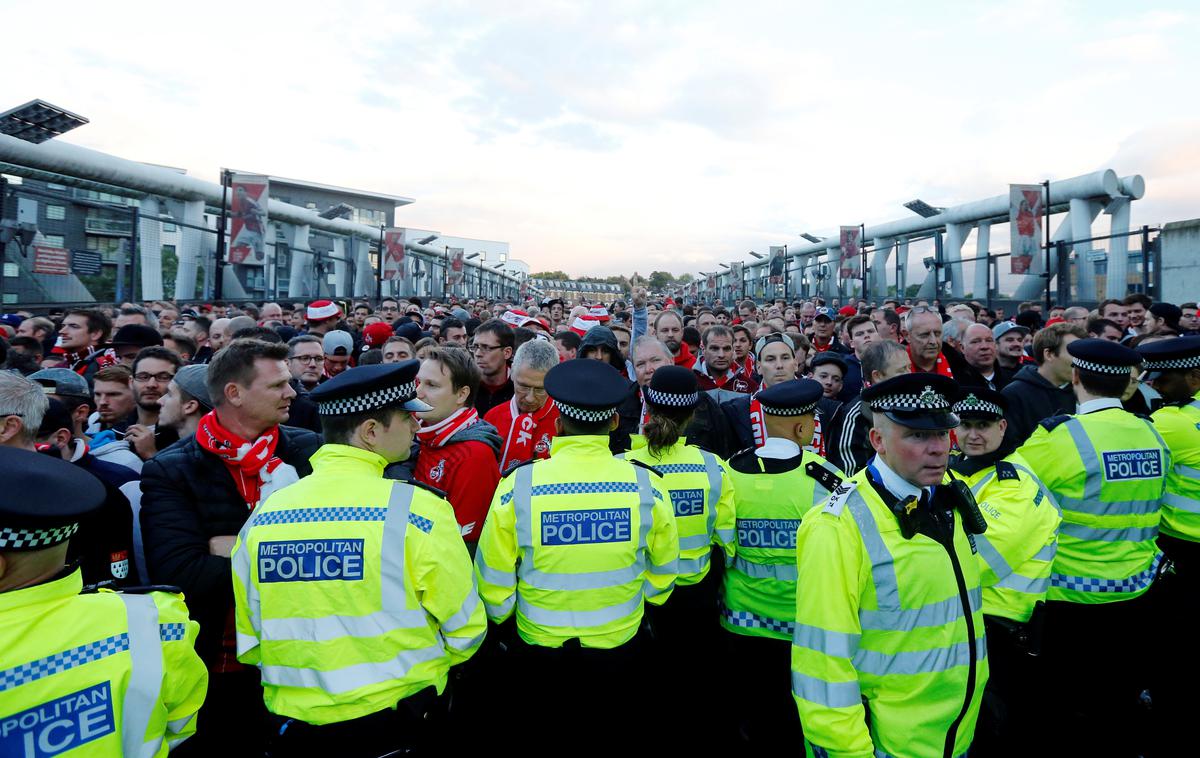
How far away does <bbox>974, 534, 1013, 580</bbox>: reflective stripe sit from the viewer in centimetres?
274

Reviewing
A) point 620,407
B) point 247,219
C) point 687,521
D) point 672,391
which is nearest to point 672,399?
point 672,391

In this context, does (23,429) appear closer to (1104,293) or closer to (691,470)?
(691,470)

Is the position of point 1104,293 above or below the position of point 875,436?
above

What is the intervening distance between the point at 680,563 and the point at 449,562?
141 centimetres

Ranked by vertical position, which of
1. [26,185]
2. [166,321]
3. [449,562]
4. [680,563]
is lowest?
[680,563]

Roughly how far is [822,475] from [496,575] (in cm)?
147

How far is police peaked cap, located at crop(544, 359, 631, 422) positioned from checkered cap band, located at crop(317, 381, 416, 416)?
0.66m

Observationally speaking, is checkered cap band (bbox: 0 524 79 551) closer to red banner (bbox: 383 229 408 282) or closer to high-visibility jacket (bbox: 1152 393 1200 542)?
high-visibility jacket (bbox: 1152 393 1200 542)

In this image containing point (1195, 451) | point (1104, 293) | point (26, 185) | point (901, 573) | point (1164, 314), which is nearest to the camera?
point (901, 573)

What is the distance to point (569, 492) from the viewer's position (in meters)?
2.75

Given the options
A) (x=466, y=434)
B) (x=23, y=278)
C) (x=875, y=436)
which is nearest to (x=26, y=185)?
(x=23, y=278)

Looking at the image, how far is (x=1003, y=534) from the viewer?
2736 mm

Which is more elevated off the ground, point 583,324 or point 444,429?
point 583,324

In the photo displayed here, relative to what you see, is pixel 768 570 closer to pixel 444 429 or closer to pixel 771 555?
pixel 771 555
